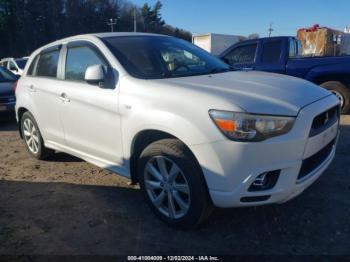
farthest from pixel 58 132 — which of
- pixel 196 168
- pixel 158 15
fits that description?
pixel 158 15

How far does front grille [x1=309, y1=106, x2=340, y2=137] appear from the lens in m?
3.00

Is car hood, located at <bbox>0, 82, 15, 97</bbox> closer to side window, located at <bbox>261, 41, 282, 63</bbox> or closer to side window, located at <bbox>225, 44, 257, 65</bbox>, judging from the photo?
side window, located at <bbox>225, 44, 257, 65</bbox>

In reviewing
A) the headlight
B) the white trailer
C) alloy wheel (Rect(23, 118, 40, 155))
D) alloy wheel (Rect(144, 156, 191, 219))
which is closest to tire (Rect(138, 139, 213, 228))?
alloy wheel (Rect(144, 156, 191, 219))

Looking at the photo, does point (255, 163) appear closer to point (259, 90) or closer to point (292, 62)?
point (259, 90)

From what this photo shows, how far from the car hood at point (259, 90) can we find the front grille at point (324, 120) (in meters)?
0.16

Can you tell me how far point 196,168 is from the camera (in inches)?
116

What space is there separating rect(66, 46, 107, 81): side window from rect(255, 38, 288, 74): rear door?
4.96 m

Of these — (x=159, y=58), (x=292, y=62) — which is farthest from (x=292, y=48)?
(x=159, y=58)

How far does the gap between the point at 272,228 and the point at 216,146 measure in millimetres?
1062

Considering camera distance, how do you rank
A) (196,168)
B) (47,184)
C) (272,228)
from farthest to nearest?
(47,184)
(272,228)
(196,168)

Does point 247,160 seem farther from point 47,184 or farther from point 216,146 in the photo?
point 47,184

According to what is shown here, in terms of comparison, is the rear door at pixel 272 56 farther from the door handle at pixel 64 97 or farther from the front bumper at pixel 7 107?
the front bumper at pixel 7 107

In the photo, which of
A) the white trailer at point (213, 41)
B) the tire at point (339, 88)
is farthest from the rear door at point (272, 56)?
the white trailer at point (213, 41)

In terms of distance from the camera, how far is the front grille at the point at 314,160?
117 inches
